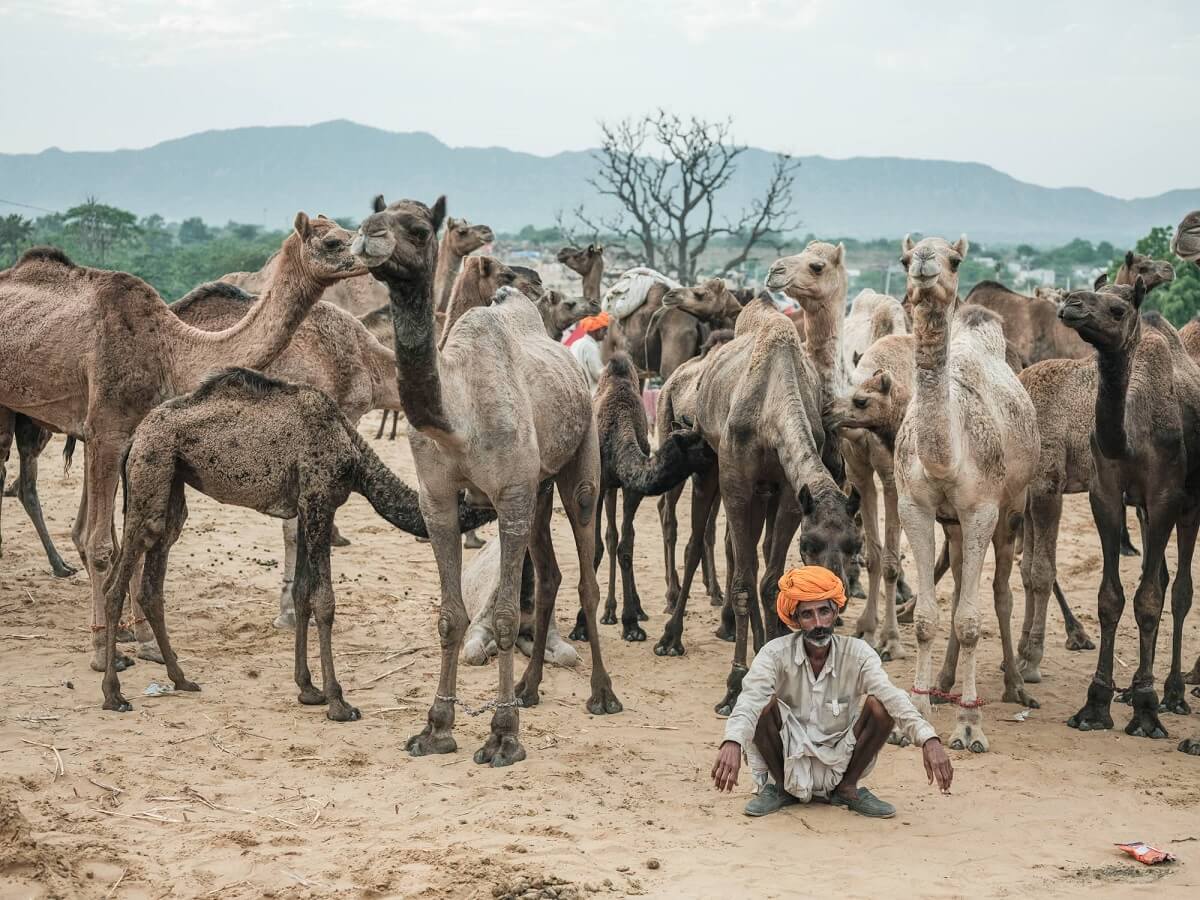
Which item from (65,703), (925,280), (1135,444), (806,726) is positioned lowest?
(65,703)

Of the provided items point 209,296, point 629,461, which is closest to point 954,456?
point 629,461

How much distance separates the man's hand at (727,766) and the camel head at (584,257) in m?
9.57

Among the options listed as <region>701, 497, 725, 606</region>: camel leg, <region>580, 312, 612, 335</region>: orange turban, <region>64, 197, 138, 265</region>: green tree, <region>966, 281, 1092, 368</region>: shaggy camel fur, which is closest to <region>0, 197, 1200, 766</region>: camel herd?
<region>701, 497, 725, 606</region>: camel leg

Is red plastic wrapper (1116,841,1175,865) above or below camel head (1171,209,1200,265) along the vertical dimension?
below

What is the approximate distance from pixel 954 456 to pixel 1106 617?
57.9 inches

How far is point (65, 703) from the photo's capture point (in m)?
7.24

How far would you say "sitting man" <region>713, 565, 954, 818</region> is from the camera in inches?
228

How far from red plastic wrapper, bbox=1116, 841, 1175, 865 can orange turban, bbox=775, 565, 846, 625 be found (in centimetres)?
157

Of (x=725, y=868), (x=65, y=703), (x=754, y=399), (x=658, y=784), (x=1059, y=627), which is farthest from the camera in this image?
(x=1059, y=627)

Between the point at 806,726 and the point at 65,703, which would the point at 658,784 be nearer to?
the point at 806,726

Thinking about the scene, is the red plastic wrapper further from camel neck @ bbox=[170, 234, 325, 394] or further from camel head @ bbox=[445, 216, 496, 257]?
camel head @ bbox=[445, 216, 496, 257]

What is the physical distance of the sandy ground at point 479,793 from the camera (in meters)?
5.11

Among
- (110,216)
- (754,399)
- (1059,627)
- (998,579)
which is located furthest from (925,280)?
(110,216)

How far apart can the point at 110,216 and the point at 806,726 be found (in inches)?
1545
